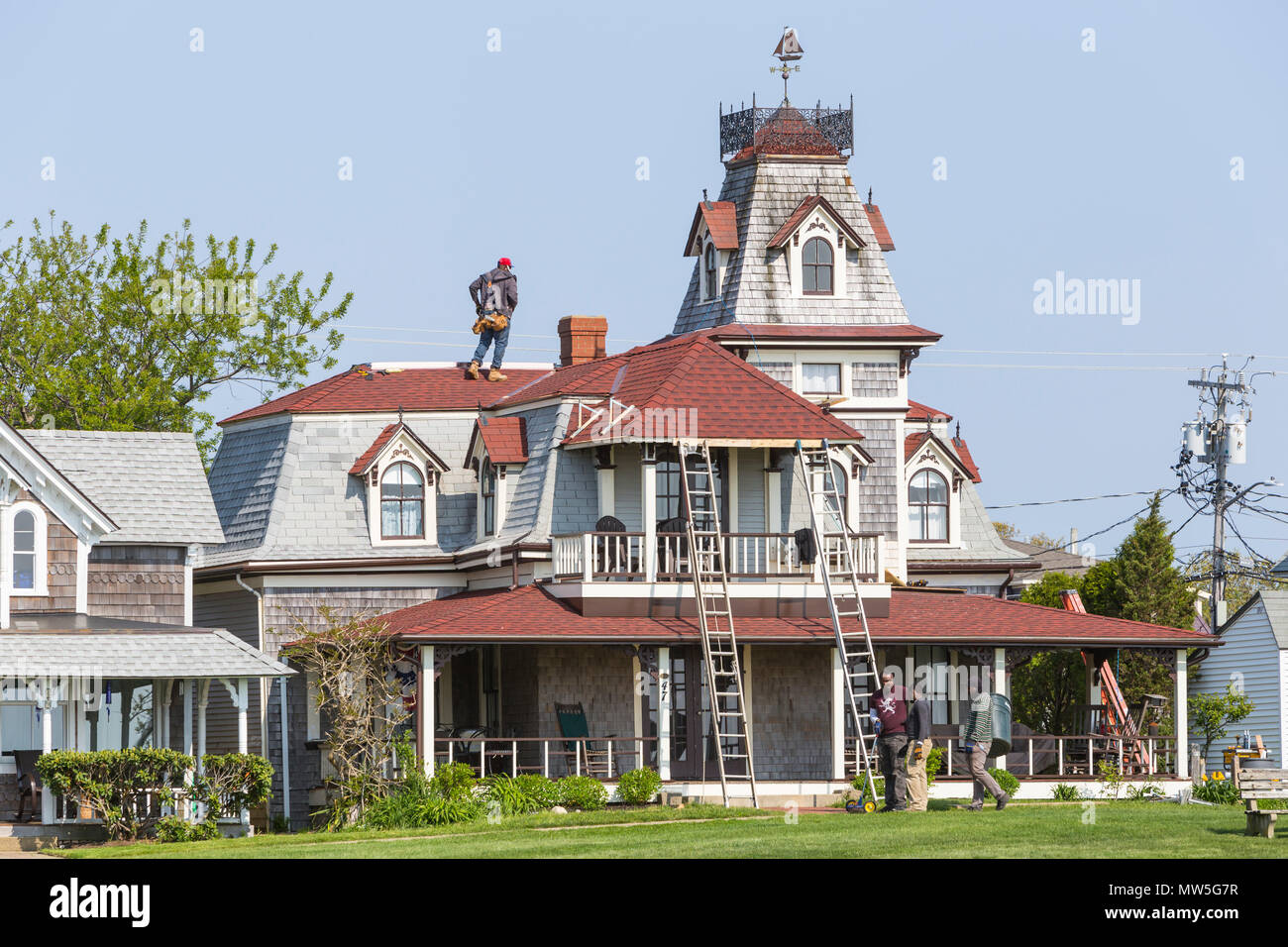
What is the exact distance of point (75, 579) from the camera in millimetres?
35781

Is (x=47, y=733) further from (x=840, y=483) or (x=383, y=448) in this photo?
(x=840, y=483)

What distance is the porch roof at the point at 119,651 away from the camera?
33.0 meters

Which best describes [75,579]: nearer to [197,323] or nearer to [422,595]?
[422,595]

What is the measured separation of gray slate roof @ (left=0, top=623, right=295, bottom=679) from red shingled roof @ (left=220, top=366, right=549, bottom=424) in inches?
312

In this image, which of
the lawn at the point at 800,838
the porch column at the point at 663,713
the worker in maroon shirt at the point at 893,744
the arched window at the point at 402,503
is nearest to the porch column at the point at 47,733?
the lawn at the point at 800,838

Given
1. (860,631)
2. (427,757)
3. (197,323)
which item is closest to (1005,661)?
(860,631)

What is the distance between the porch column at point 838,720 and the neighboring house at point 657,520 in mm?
98

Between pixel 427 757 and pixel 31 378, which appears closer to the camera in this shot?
pixel 427 757

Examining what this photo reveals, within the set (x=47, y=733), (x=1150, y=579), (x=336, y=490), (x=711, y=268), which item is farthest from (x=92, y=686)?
(x=1150, y=579)

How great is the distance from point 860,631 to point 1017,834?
10.9 metres

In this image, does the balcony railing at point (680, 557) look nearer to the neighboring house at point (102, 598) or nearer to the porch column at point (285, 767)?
the neighboring house at point (102, 598)

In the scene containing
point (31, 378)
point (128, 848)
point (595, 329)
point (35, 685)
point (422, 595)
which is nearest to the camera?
point (128, 848)

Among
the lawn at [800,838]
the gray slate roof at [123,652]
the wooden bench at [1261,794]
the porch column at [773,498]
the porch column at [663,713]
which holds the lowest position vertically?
the lawn at [800,838]
